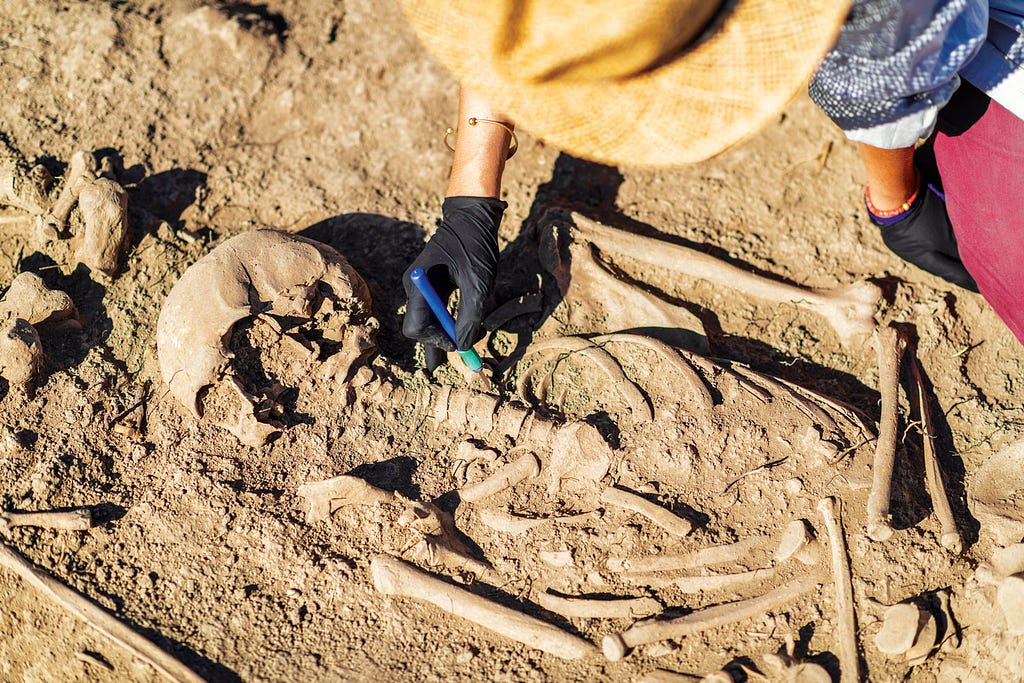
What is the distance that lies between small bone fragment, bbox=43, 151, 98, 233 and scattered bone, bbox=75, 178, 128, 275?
0.06 metres

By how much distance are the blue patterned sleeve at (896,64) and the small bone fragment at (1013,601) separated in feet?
4.96

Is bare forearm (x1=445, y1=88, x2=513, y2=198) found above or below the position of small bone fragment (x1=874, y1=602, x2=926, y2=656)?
above

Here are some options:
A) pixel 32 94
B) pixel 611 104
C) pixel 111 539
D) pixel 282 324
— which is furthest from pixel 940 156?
pixel 32 94

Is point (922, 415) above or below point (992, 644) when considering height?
above

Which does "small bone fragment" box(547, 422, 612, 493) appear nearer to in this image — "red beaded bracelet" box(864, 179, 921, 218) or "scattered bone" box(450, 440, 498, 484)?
"scattered bone" box(450, 440, 498, 484)

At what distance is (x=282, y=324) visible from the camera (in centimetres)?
295

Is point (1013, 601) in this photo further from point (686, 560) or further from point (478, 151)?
point (478, 151)

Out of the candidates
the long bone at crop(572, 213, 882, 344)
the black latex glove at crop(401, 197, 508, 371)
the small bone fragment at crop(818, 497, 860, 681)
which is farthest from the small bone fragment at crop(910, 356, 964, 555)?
the black latex glove at crop(401, 197, 508, 371)

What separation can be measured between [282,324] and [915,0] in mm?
2388

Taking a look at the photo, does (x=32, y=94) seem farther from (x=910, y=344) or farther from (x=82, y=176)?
(x=910, y=344)

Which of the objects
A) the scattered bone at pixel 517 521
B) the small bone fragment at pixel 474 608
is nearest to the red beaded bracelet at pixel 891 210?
the scattered bone at pixel 517 521

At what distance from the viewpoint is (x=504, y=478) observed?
2.79 metres

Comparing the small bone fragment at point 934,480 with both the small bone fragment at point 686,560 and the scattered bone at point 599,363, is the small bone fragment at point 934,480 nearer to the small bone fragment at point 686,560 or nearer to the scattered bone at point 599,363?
the small bone fragment at point 686,560

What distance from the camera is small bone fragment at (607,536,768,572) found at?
103 inches
